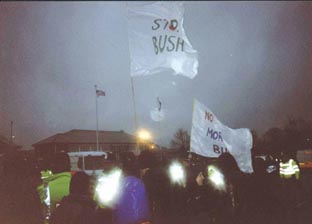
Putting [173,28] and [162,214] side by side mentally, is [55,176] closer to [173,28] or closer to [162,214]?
[162,214]

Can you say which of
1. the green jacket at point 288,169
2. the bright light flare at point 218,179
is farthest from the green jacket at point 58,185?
the green jacket at point 288,169

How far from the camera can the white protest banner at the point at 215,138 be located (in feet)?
26.1

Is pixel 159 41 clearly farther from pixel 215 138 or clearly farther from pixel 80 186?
pixel 80 186

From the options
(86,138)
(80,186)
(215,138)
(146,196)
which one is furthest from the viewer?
(86,138)

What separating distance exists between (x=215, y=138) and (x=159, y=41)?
2488 millimetres

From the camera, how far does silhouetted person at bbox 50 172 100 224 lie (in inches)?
146

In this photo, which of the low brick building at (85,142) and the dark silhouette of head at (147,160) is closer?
the dark silhouette of head at (147,160)

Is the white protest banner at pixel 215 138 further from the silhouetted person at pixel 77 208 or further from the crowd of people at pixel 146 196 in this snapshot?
the silhouetted person at pixel 77 208

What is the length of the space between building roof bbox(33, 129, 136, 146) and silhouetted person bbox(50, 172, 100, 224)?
2318 inches

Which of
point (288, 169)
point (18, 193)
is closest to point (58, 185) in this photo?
point (18, 193)

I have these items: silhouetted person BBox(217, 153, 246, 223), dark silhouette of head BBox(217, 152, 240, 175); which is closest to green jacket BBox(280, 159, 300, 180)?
silhouetted person BBox(217, 153, 246, 223)

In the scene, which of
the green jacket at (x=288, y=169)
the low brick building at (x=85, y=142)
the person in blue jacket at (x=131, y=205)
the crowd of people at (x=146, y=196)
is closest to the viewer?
the crowd of people at (x=146, y=196)

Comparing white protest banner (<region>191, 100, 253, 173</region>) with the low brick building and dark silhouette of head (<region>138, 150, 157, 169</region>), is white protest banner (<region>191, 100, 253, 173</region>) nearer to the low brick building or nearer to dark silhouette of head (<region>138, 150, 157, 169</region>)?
dark silhouette of head (<region>138, 150, 157, 169</region>)

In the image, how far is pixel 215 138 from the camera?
317 inches
